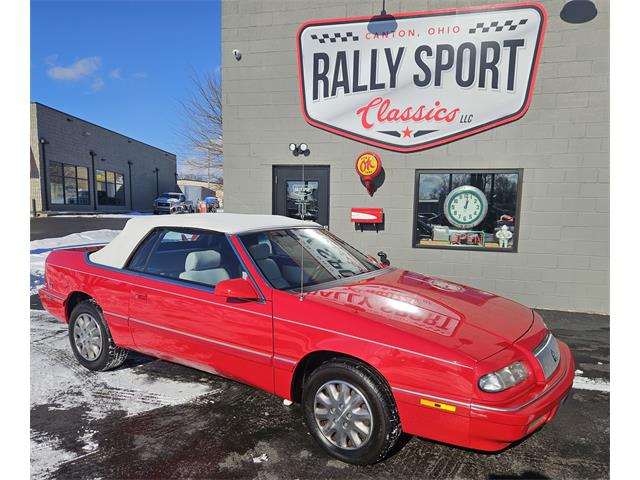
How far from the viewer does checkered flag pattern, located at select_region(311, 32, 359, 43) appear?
21.3ft

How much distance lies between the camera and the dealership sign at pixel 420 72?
19.5ft

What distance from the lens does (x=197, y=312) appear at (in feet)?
9.84

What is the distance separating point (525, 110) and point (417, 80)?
1745 millimetres

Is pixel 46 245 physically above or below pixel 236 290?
below

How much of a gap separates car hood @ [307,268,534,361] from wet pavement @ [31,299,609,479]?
0.88 meters

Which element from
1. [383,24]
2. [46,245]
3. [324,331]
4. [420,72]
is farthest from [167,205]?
[324,331]

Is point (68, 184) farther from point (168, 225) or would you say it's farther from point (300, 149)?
point (168, 225)

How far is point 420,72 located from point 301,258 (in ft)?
15.0

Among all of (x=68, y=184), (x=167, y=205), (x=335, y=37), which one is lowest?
(x=167, y=205)

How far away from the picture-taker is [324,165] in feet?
22.9

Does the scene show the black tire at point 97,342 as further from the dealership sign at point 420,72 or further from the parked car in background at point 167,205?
the parked car in background at point 167,205

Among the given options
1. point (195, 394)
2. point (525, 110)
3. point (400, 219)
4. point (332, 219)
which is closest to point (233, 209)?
point (332, 219)

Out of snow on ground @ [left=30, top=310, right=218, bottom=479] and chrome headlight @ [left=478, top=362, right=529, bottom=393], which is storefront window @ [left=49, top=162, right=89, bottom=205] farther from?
chrome headlight @ [left=478, top=362, right=529, bottom=393]

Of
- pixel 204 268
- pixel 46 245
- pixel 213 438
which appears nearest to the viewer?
pixel 213 438
